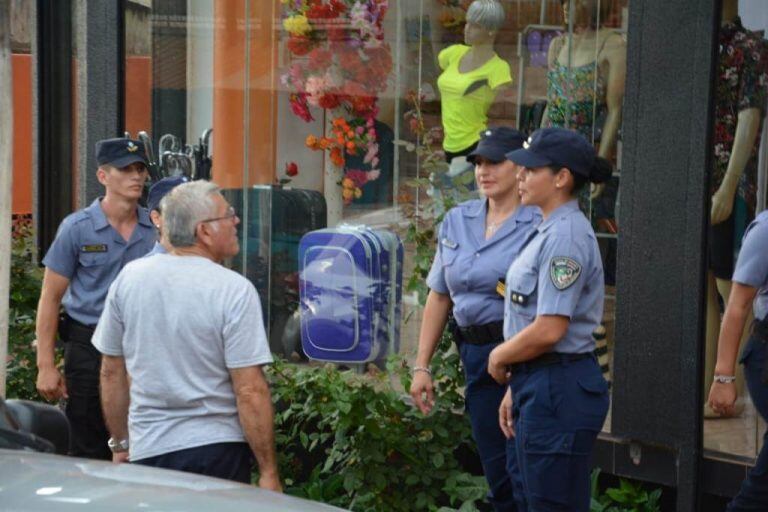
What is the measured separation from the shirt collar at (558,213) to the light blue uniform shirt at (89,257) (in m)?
2.29

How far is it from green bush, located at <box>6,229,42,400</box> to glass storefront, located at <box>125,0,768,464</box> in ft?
3.32

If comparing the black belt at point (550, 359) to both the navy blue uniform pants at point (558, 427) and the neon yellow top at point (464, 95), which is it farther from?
the neon yellow top at point (464, 95)

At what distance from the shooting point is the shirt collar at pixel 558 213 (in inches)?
209

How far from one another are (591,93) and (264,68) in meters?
2.17

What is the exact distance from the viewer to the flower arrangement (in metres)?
7.97

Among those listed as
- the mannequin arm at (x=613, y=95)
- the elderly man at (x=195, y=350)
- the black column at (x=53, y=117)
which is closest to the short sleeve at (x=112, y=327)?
the elderly man at (x=195, y=350)

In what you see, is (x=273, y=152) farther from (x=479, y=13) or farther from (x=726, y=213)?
(x=726, y=213)

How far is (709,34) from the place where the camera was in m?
6.36

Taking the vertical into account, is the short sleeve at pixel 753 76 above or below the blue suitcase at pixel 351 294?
above

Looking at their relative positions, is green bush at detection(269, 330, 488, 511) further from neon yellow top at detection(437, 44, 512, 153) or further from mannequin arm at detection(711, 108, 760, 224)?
mannequin arm at detection(711, 108, 760, 224)

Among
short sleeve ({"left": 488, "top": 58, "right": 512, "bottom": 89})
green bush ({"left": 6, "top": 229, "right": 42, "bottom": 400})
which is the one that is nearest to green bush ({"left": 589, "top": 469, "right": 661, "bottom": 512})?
short sleeve ({"left": 488, "top": 58, "right": 512, "bottom": 89})

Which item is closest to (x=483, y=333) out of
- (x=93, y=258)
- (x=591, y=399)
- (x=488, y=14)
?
(x=591, y=399)

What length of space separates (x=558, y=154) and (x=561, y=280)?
474 millimetres

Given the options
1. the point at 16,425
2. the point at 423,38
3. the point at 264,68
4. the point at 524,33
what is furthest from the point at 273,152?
the point at 16,425
